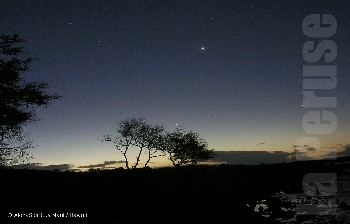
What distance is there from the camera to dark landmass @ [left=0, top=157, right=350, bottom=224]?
28797 millimetres

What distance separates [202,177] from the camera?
5931 cm

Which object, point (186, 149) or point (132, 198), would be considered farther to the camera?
point (186, 149)

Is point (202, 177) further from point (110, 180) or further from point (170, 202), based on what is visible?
point (170, 202)

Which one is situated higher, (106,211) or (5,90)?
(5,90)

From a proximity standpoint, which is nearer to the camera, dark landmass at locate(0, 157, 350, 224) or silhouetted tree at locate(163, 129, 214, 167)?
dark landmass at locate(0, 157, 350, 224)

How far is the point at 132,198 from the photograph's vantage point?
134 feet

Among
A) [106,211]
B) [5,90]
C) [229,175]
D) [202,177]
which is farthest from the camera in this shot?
[229,175]

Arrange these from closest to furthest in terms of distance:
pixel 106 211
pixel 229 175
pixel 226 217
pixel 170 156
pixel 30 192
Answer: pixel 226 217 < pixel 106 211 < pixel 30 192 < pixel 229 175 < pixel 170 156

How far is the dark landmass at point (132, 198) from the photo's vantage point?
28797 millimetres

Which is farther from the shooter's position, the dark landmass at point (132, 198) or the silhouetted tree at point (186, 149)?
the silhouetted tree at point (186, 149)

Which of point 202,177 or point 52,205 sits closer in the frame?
point 52,205

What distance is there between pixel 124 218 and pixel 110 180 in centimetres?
2242

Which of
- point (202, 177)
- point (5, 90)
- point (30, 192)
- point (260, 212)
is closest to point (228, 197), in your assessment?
point (260, 212)

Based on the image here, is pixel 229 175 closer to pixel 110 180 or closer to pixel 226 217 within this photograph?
pixel 110 180
